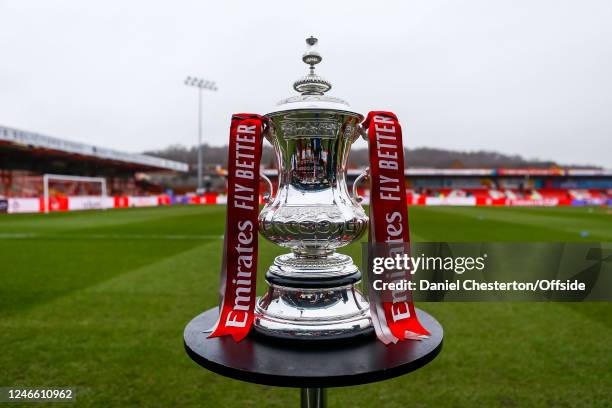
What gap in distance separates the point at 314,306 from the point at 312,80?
687 mm

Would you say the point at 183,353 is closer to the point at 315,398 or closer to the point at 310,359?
the point at 315,398

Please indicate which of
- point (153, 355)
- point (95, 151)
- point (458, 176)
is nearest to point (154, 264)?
point (153, 355)

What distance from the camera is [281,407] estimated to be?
2.58 meters

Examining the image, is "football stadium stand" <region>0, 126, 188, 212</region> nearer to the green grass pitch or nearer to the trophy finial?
the green grass pitch

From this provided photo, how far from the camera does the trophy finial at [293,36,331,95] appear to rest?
128cm

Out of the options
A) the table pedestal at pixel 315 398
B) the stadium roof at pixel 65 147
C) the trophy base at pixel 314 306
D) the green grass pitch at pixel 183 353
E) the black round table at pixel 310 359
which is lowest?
the green grass pitch at pixel 183 353

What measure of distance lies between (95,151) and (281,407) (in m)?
29.3

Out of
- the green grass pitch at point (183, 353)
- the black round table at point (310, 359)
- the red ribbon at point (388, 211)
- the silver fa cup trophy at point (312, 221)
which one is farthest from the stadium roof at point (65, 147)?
the red ribbon at point (388, 211)

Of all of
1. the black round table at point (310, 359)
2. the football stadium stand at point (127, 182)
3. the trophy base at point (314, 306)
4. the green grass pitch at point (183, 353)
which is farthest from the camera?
the football stadium stand at point (127, 182)

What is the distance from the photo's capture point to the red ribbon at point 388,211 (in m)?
1.18

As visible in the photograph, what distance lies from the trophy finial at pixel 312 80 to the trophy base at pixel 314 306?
543 mm

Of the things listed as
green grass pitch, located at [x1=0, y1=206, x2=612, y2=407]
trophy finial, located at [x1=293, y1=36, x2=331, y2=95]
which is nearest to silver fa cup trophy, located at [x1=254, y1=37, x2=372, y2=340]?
trophy finial, located at [x1=293, y1=36, x2=331, y2=95]

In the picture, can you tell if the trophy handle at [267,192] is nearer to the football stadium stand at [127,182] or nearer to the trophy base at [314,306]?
the football stadium stand at [127,182]

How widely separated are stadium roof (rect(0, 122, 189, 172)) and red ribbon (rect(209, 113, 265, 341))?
77.1 feet
